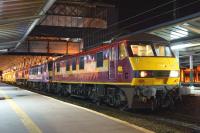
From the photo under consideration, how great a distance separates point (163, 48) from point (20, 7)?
629 cm

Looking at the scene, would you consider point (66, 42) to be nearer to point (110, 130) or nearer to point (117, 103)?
point (117, 103)

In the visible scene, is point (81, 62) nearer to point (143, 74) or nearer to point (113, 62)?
point (113, 62)

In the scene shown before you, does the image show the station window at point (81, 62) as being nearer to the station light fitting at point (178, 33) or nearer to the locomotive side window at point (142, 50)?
the station light fitting at point (178, 33)

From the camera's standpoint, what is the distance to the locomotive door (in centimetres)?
1688

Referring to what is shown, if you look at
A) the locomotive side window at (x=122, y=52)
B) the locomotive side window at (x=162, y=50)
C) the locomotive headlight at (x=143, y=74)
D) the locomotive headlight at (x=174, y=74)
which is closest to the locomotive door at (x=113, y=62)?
the locomotive side window at (x=122, y=52)

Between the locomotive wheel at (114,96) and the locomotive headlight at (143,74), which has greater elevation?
the locomotive headlight at (143,74)

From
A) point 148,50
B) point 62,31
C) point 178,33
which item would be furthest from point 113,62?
point 62,31

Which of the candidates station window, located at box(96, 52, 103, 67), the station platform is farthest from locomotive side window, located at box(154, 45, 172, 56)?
the station platform

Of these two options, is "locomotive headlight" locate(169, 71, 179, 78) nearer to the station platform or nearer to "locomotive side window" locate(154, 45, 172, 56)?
"locomotive side window" locate(154, 45, 172, 56)

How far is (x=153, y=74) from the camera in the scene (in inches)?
621

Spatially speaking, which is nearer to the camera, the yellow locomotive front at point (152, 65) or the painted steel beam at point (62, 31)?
the yellow locomotive front at point (152, 65)

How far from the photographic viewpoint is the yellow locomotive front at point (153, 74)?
15.5 meters

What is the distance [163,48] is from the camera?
16.8 meters

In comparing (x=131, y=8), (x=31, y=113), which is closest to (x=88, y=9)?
(x=131, y=8)
